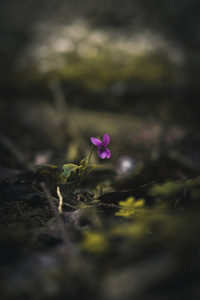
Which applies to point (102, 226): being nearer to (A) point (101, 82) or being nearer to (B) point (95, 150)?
(B) point (95, 150)

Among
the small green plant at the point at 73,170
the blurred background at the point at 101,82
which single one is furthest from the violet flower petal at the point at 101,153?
the blurred background at the point at 101,82

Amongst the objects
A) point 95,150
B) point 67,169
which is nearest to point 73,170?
point 67,169

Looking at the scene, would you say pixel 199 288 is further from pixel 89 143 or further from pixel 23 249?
pixel 89 143

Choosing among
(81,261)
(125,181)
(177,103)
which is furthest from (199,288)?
(177,103)

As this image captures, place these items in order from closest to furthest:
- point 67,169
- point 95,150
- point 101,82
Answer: point 67,169 < point 95,150 < point 101,82

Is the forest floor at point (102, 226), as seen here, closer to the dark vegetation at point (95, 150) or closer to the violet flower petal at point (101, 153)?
the dark vegetation at point (95, 150)

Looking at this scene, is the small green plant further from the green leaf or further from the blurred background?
the blurred background

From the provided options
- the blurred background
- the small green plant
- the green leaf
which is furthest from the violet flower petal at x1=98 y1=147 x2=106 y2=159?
the blurred background
